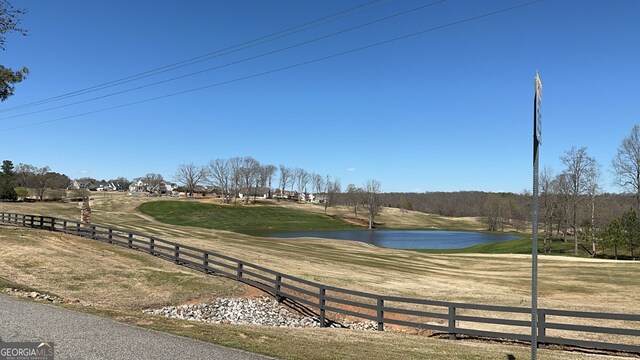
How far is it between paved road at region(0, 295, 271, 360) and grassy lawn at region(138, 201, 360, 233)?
96.2m

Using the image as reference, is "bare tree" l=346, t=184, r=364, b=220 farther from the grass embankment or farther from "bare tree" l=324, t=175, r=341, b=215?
the grass embankment

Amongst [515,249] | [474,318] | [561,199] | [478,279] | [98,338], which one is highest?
[561,199]

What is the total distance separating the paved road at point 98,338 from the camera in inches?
340

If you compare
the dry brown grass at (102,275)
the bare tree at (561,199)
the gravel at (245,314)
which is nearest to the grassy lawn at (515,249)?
the bare tree at (561,199)

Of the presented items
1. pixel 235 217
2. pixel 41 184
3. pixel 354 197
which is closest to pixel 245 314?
pixel 235 217

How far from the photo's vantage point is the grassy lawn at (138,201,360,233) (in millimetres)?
113000

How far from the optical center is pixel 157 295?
20406 millimetres

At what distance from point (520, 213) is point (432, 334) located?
505 feet

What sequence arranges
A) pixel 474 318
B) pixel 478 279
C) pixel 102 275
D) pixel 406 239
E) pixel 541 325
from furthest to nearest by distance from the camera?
→ pixel 406 239, pixel 478 279, pixel 102 275, pixel 474 318, pixel 541 325

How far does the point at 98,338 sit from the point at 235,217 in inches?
4569

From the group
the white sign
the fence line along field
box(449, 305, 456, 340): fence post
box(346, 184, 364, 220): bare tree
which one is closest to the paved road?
the white sign

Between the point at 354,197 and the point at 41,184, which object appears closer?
the point at 41,184

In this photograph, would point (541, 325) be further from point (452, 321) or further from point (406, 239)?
point (406, 239)

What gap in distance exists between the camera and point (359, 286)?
2652cm
